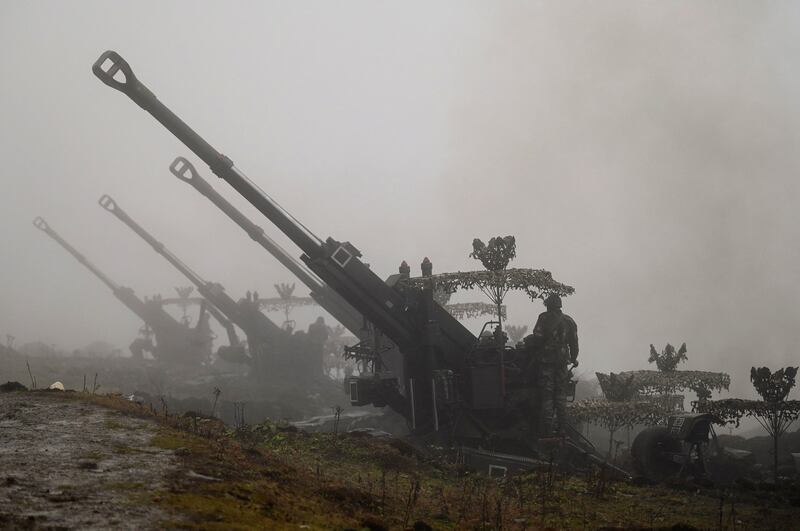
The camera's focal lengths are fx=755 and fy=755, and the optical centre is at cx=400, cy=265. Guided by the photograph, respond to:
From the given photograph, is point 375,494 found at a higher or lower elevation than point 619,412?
lower

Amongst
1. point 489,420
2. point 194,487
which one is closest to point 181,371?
point 489,420

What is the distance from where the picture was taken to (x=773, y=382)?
17156 millimetres

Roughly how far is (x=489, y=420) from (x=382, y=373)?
3.14m

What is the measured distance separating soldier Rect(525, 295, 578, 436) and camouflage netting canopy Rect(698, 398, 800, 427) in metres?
3.36

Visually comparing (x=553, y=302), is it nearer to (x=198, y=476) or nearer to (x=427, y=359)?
(x=427, y=359)

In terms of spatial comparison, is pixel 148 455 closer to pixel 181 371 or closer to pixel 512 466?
pixel 512 466

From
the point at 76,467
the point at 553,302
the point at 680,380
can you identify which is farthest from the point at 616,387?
the point at 76,467

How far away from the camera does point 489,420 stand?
18438 mm

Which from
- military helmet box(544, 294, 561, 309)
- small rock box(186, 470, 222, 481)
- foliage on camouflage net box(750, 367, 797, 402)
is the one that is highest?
military helmet box(544, 294, 561, 309)

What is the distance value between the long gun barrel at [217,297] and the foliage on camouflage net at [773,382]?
21.6 meters

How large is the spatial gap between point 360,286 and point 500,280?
3471 millimetres

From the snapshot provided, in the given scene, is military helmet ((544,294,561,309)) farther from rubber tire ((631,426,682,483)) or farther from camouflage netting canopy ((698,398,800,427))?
camouflage netting canopy ((698,398,800,427))

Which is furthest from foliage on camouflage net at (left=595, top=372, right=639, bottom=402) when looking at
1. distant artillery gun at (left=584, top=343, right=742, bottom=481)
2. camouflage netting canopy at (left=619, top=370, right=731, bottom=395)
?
camouflage netting canopy at (left=619, top=370, right=731, bottom=395)

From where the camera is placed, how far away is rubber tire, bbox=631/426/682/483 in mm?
16266
